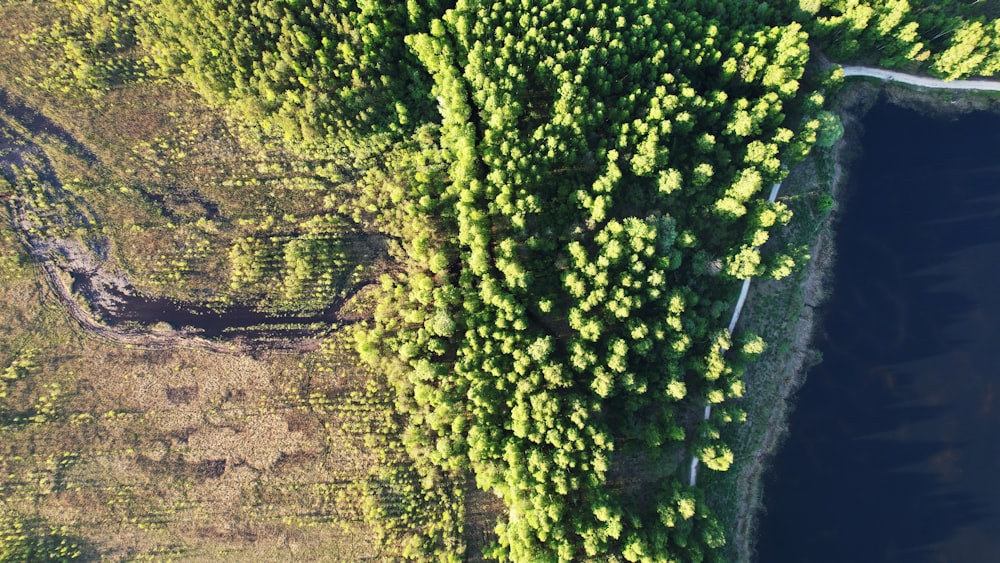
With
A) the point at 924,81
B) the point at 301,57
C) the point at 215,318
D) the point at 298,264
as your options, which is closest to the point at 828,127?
the point at 924,81

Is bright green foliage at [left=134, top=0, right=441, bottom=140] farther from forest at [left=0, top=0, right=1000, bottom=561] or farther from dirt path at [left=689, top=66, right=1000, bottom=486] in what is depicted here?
dirt path at [left=689, top=66, right=1000, bottom=486]

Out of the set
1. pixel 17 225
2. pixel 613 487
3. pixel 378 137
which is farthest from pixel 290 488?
pixel 17 225

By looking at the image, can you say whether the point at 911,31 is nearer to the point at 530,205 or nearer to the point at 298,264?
the point at 530,205

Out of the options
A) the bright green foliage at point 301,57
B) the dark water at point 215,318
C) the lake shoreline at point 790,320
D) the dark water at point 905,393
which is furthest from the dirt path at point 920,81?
the dark water at point 215,318

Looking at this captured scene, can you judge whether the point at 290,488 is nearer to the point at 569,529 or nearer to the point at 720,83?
the point at 569,529

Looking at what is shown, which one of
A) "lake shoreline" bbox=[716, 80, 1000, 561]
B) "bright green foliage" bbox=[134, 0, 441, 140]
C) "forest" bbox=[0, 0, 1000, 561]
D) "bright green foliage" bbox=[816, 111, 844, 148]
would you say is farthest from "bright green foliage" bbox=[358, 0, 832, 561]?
"lake shoreline" bbox=[716, 80, 1000, 561]
